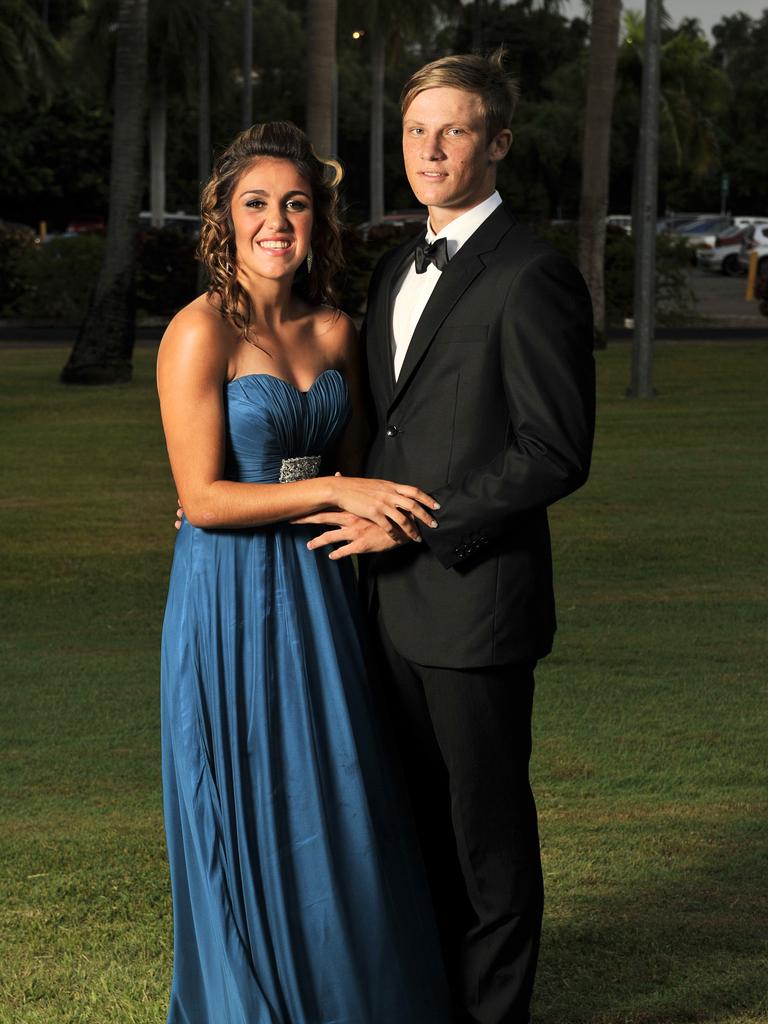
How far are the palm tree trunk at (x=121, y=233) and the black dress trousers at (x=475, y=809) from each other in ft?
59.1

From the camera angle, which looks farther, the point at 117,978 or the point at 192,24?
the point at 192,24

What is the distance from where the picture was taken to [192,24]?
56156 mm

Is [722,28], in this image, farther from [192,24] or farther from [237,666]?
[237,666]

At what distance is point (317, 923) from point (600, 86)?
944 inches

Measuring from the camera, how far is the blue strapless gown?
357 cm

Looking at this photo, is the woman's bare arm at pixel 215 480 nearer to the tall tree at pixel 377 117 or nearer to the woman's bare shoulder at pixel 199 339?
the woman's bare shoulder at pixel 199 339

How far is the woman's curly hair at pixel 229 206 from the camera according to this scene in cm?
363

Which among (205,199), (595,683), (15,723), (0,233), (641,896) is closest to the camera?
(205,199)

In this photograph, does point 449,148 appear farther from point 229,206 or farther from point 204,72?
point 204,72

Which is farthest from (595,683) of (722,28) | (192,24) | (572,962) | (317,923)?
(722,28)

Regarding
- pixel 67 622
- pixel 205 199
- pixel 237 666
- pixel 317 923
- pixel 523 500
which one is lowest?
pixel 67 622

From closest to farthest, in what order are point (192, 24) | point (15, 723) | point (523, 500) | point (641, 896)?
point (523, 500), point (641, 896), point (15, 723), point (192, 24)

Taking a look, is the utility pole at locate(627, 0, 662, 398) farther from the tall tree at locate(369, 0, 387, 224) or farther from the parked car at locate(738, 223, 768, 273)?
the parked car at locate(738, 223, 768, 273)

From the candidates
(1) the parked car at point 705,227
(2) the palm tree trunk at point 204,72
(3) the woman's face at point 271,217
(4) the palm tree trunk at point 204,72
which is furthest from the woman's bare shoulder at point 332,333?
(1) the parked car at point 705,227
